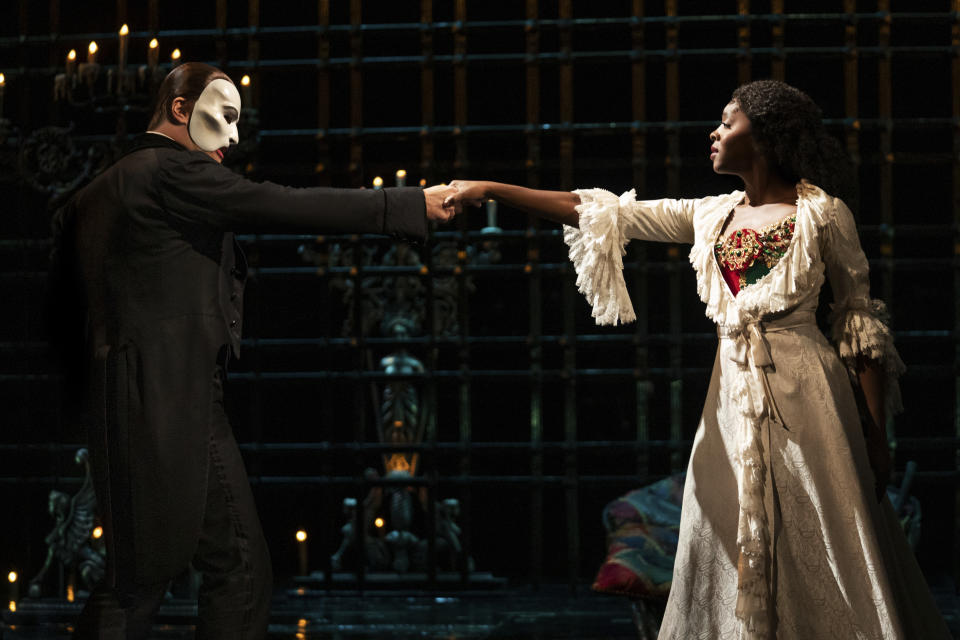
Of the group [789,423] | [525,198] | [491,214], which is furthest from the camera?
[491,214]

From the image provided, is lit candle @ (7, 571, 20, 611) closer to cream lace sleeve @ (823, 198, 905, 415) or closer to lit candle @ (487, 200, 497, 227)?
lit candle @ (487, 200, 497, 227)

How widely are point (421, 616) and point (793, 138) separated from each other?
2.37 meters

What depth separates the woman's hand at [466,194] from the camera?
282 cm

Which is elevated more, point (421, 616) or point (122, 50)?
point (122, 50)

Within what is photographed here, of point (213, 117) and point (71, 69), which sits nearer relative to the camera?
point (213, 117)

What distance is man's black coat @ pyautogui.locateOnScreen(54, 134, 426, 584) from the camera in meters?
2.36

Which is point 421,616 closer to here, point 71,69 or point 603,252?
point 603,252

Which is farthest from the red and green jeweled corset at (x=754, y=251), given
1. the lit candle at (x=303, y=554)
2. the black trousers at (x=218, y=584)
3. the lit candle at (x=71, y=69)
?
the lit candle at (x=71, y=69)

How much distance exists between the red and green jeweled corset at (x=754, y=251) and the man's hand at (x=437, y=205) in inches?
26.7

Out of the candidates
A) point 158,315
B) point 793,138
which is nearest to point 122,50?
point 158,315

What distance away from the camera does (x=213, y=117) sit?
104 inches

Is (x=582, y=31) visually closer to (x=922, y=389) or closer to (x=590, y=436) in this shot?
(x=590, y=436)

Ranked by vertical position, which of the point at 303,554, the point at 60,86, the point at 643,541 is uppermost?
the point at 60,86

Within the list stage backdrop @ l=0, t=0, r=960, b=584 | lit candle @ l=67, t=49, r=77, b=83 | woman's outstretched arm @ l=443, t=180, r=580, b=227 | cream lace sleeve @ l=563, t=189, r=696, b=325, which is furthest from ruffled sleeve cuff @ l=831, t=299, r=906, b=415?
lit candle @ l=67, t=49, r=77, b=83
